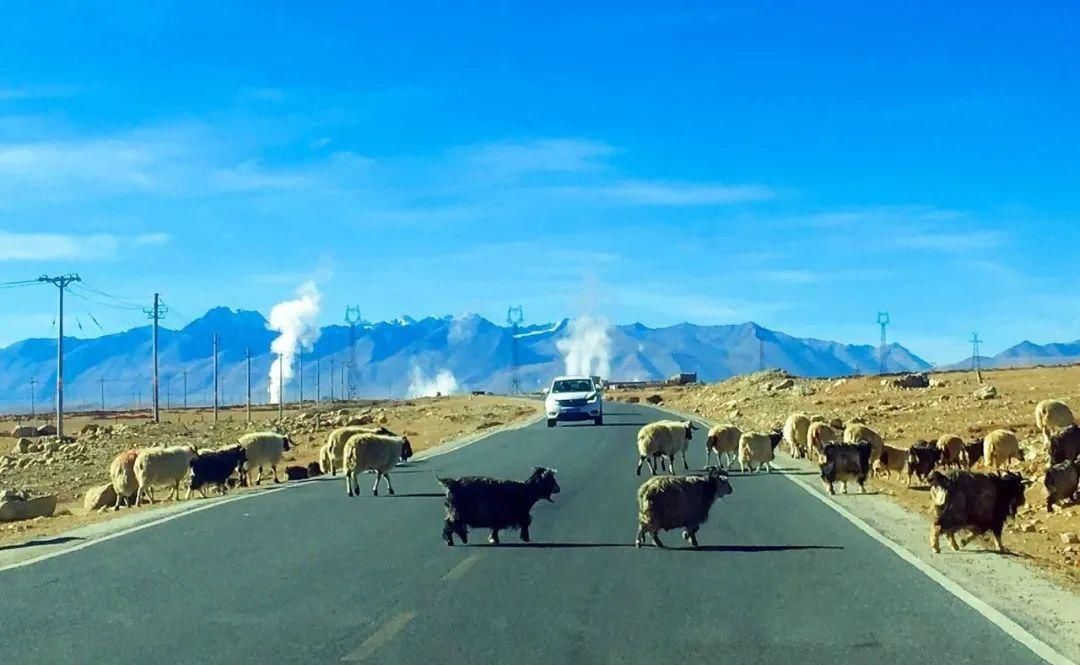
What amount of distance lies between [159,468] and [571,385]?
99.6ft

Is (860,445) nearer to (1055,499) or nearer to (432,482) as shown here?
(1055,499)

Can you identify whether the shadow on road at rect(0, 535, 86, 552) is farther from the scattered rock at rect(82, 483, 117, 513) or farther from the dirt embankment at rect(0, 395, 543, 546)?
the scattered rock at rect(82, 483, 117, 513)

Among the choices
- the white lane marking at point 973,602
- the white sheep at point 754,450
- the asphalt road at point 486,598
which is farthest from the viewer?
the white sheep at point 754,450

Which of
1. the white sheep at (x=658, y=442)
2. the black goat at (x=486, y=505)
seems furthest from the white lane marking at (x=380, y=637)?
the white sheep at (x=658, y=442)

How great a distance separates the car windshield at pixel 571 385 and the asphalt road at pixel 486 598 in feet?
116

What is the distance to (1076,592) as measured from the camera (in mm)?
12047

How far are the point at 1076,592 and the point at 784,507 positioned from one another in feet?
24.4

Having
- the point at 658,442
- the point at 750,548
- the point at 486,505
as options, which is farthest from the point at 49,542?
the point at 658,442

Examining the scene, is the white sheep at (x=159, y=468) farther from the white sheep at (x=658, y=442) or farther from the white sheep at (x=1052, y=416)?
the white sheep at (x=1052, y=416)

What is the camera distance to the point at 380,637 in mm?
9586

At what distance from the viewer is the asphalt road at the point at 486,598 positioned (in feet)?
30.1

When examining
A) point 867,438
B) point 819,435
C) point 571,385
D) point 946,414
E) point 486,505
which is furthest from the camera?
point 571,385

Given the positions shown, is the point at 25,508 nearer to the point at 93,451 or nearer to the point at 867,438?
the point at 867,438

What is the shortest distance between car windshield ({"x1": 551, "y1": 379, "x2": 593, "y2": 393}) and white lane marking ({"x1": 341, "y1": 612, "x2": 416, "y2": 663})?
4373 centimetres
